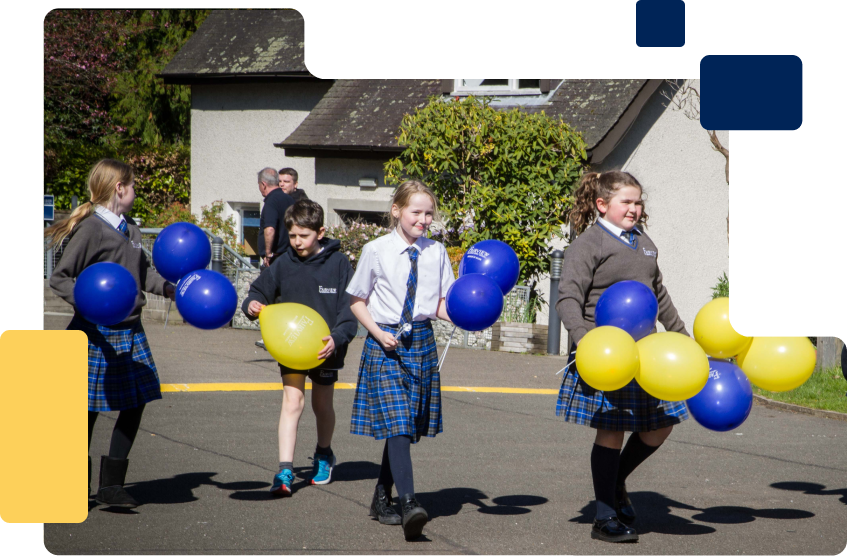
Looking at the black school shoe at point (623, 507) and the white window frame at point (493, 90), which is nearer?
the black school shoe at point (623, 507)

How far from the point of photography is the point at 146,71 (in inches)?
696

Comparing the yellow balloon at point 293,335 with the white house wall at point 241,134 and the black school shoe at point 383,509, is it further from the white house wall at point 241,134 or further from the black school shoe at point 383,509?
the white house wall at point 241,134

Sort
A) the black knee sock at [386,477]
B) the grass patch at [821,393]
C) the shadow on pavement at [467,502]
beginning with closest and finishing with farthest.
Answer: the black knee sock at [386,477] → the shadow on pavement at [467,502] → the grass patch at [821,393]

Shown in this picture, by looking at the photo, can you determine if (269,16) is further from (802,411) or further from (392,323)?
(802,411)

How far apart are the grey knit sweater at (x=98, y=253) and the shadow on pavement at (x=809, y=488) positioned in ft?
11.9

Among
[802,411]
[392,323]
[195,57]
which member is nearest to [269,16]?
[392,323]

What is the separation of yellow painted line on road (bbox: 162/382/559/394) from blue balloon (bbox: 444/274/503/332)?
14.5 feet

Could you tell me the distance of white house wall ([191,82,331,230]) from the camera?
1606 centimetres

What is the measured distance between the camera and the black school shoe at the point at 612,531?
13.7 ft

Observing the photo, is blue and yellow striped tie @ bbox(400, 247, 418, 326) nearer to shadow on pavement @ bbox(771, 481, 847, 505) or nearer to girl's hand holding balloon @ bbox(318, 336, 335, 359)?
girl's hand holding balloon @ bbox(318, 336, 335, 359)

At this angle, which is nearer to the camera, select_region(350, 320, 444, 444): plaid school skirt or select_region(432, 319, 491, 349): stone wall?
select_region(350, 320, 444, 444): plaid school skirt

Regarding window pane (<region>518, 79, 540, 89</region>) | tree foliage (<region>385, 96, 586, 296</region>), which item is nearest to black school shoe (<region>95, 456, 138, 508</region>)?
tree foliage (<region>385, 96, 586, 296</region>)

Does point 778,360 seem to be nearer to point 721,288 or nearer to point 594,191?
point 594,191

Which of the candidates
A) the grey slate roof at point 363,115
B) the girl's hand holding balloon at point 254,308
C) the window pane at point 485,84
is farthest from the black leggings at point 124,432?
the grey slate roof at point 363,115
